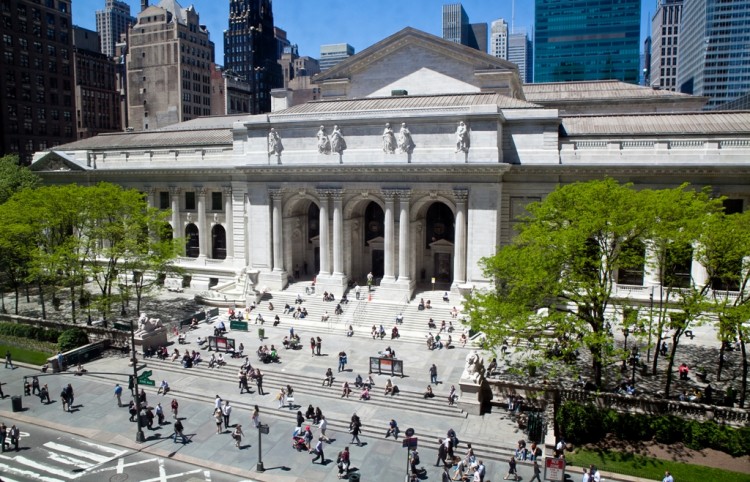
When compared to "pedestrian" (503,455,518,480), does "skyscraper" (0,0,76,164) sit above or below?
above

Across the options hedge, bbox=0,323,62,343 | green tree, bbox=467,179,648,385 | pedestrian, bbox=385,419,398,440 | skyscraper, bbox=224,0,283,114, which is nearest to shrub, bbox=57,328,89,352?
hedge, bbox=0,323,62,343

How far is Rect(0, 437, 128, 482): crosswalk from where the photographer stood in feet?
89.7

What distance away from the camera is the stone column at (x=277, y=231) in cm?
5678

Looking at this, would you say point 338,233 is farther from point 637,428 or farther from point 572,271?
point 637,428

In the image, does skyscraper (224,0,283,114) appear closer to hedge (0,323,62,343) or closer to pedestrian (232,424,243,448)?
hedge (0,323,62,343)

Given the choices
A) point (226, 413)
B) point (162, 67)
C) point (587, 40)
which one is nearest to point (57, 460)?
point (226, 413)

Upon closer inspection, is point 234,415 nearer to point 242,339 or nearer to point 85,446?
point 85,446

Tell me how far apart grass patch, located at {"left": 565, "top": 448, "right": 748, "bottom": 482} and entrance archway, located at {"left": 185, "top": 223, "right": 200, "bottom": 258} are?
48253 mm

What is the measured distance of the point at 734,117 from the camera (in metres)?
50.2

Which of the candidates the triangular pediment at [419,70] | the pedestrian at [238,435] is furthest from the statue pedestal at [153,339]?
the triangular pediment at [419,70]

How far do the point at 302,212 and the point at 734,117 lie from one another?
135 feet

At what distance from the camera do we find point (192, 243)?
65375 millimetres

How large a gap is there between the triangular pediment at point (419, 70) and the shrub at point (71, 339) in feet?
117

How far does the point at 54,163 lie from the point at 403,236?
4598cm
